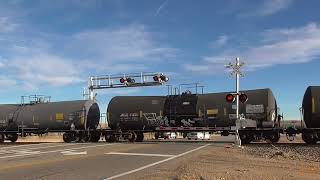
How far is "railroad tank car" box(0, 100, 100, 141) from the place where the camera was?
1599 inches

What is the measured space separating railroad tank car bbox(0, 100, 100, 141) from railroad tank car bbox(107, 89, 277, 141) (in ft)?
5.80

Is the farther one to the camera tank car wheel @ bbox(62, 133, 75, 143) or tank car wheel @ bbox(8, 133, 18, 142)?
tank car wheel @ bbox(8, 133, 18, 142)

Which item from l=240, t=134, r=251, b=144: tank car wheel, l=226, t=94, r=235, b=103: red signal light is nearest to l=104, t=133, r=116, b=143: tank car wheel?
l=240, t=134, r=251, b=144: tank car wheel

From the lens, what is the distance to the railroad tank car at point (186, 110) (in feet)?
114

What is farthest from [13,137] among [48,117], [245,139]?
[245,139]

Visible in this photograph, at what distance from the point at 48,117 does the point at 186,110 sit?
12.1 meters

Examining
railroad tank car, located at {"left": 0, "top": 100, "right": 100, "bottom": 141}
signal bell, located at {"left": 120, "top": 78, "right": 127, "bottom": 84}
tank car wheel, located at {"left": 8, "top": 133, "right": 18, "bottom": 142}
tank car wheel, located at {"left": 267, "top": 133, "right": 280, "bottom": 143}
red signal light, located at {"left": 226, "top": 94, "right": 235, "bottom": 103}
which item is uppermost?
signal bell, located at {"left": 120, "top": 78, "right": 127, "bottom": 84}

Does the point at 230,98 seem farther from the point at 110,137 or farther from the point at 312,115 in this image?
the point at 110,137

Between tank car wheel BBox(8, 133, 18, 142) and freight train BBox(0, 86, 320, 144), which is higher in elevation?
freight train BBox(0, 86, 320, 144)

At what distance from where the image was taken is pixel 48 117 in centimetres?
4156

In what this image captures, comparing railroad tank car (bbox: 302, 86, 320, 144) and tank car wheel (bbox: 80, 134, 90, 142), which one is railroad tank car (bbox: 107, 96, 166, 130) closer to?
tank car wheel (bbox: 80, 134, 90, 142)

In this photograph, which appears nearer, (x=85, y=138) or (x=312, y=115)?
(x=312, y=115)

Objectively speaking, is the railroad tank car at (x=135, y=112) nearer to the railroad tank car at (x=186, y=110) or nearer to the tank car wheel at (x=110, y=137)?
the railroad tank car at (x=186, y=110)

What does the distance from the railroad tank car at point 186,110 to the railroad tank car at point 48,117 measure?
5.80 ft
